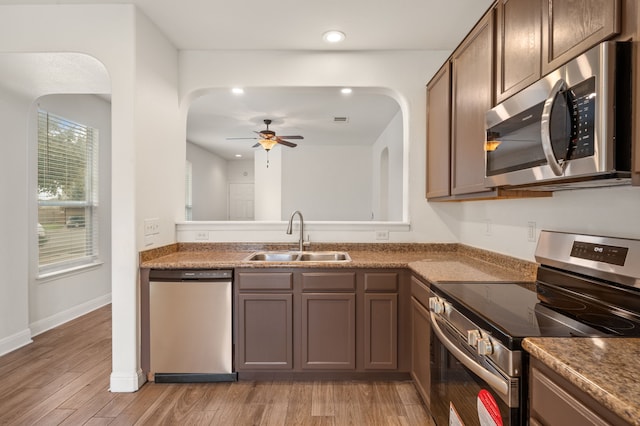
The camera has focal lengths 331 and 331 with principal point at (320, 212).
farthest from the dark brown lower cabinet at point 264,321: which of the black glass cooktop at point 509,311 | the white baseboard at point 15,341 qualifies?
the white baseboard at point 15,341

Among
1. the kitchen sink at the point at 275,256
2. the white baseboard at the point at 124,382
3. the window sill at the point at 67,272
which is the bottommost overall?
the white baseboard at the point at 124,382

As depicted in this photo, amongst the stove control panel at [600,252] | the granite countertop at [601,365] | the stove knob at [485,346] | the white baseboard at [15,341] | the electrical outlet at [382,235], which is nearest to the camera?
the granite countertop at [601,365]

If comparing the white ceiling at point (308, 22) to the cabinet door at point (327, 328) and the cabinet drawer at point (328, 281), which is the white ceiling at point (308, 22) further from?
the cabinet door at point (327, 328)

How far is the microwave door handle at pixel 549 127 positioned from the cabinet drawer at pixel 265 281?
1.71 metres

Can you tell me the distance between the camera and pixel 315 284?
7.83ft

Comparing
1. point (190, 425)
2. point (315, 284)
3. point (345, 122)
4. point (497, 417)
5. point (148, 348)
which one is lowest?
point (190, 425)

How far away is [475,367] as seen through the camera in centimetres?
124

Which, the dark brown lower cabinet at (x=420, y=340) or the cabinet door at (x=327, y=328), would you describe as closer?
the dark brown lower cabinet at (x=420, y=340)

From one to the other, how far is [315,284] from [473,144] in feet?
4.56

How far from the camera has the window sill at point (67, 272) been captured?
3.38 metres

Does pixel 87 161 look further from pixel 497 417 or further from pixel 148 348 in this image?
pixel 497 417

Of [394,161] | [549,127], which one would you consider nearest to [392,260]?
[549,127]

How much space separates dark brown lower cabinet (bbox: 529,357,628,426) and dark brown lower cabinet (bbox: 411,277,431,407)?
971 mm

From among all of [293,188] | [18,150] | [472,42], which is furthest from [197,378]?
[293,188]
